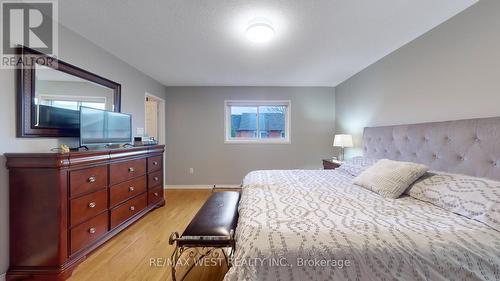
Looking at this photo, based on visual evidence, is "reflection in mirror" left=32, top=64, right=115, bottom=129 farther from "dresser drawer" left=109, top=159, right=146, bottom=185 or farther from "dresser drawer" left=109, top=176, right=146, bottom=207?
"dresser drawer" left=109, top=176, right=146, bottom=207

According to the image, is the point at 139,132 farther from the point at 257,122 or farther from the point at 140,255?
the point at 257,122

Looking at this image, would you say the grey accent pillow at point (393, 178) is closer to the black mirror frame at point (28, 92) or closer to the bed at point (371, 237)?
the bed at point (371, 237)

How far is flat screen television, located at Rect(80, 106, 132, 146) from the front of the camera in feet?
6.72

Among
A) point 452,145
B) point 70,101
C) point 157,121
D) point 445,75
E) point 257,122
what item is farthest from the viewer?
point 257,122

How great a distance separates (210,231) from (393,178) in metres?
1.52

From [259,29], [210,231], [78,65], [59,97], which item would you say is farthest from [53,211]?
[259,29]

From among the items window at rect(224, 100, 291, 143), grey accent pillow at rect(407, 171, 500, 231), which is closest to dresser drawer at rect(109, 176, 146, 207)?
window at rect(224, 100, 291, 143)

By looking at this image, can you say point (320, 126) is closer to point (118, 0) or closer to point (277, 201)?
point (277, 201)

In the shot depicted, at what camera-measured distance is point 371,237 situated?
3.19 ft

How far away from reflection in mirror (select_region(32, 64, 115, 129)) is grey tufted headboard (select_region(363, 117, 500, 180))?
351cm

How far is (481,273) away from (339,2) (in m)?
1.87

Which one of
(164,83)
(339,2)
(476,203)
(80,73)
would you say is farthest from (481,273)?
(164,83)

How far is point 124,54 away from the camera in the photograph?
106 inches

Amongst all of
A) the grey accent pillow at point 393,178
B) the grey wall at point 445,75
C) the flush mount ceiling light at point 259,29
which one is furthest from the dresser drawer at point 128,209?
the grey wall at point 445,75
